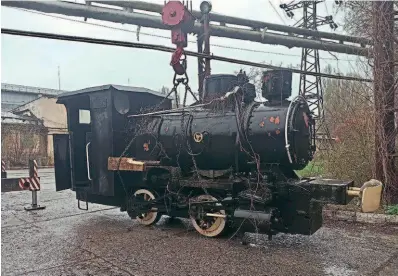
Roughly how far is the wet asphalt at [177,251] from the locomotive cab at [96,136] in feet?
2.36

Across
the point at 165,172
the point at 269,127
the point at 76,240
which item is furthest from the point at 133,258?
the point at 269,127

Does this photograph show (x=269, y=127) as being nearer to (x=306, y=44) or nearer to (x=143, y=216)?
(x=143, y=216)

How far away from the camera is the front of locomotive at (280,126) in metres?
5.31

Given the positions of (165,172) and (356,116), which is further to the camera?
(356,116)

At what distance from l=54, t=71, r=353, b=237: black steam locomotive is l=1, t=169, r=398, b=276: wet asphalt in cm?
36

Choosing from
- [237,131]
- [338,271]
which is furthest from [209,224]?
[338,271]

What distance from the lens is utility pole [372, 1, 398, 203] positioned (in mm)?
7133

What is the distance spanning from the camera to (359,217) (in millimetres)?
6844

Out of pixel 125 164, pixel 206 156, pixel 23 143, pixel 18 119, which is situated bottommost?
pixel 125 164

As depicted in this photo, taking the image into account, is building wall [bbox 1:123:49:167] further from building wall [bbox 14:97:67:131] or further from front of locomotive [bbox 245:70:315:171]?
front of locomotive [bbox 245:70:315:171]

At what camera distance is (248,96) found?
6020mm

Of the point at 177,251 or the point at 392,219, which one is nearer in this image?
the point at 177,251

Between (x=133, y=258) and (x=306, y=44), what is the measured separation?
1060 cm

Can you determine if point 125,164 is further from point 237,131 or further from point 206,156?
point 237,131
